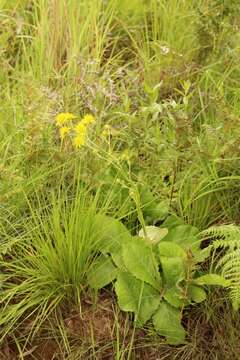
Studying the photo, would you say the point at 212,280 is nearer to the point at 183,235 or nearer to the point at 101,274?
the point at 183,235

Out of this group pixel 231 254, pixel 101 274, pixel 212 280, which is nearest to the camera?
pixel 231 254

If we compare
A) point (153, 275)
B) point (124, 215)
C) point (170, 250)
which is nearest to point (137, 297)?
point (153, 275)

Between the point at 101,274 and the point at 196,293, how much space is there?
1.11ft

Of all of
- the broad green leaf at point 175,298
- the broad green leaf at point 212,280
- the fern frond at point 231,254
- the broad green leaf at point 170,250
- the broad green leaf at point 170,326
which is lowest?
the broad green leaf at point 170,326

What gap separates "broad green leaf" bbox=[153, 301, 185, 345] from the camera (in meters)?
2.22

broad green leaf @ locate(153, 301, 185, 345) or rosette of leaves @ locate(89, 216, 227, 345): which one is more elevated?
rosette of leaves @ locate(89, 216, 227, 345)

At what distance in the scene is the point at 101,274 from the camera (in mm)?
2338

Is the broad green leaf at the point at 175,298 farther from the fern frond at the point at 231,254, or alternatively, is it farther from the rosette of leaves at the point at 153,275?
the fern frond at the point at 231,254

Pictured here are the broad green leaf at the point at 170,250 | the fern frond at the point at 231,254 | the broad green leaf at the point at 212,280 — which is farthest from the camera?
the broad green leaf at the point at 170,250

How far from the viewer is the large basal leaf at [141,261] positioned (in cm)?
227

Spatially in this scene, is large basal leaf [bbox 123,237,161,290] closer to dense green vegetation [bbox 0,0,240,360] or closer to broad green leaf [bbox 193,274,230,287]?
dense green vegetation [bbox 0,0,240,360]

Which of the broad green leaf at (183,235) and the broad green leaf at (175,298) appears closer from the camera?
the broad green leaf at (175,298)

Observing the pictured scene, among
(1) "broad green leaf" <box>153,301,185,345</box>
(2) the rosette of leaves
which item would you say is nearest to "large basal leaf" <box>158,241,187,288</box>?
(2) the rosette of leaves

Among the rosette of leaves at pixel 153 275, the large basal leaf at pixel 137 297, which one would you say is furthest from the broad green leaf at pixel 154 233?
the large basal leaf at pixel 137 297
